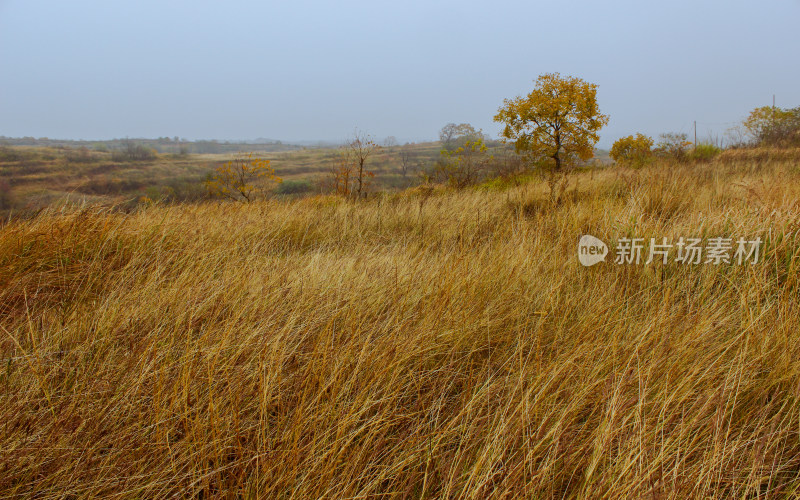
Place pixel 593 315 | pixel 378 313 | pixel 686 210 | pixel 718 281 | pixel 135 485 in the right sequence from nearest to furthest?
pixel 135 485 → pixel 593 315 → pixel 378 313 → pixel 718 281 → pixel 686 210

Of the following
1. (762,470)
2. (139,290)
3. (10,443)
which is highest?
(139,290)

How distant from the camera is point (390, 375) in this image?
1.37 m

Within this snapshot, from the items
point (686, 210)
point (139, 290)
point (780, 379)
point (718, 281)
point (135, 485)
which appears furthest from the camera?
point (686, 210)

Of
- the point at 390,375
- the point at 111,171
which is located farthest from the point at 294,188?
the point at 111,171

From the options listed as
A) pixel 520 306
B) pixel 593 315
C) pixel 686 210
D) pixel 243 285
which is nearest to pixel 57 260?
pixel 243 285

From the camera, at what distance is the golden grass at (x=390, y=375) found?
1016mm

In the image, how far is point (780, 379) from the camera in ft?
4.19

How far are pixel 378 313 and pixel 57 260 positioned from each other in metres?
1.96

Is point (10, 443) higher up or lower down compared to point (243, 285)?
lower down

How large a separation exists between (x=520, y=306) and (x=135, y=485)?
153 cm

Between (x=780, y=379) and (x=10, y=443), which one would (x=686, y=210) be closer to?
(x=780, y=379)

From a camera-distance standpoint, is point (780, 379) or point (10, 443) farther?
point (780, 379)

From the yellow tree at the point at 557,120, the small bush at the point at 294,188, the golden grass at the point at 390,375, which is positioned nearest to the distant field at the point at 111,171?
the small bush at the point at 294,188

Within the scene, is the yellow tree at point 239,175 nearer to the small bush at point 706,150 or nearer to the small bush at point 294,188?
the small bush at point 706,150
